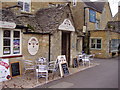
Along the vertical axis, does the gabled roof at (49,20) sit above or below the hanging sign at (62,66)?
above

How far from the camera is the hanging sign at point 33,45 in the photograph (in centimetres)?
902

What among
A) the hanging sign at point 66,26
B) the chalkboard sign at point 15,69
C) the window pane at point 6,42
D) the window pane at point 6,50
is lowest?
the chalkboard sign at point 15,69

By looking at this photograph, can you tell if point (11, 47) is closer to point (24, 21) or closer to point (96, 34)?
point (24, 21)

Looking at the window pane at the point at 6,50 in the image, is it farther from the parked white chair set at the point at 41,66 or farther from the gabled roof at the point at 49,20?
the gabled roof at the point at 49,20

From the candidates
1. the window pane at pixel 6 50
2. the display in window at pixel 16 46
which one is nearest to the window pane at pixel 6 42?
the window pane at pixel 6 50

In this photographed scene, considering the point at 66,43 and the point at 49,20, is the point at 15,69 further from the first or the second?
the point at 66,43

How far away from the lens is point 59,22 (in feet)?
32.0

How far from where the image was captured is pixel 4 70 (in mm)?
7160

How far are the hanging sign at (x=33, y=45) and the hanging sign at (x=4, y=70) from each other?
1892 mm

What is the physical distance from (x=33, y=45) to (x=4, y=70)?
2.63 metres

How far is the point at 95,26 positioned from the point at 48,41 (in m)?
14.7

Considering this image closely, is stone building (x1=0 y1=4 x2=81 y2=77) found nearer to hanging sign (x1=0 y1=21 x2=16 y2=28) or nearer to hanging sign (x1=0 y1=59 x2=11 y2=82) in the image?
hanging sign (x1=0 y1=21 x2=16 y2=28)

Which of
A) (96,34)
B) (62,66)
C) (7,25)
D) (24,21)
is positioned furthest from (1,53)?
(96,34)

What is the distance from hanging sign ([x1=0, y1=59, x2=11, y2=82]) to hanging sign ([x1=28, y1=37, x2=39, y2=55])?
189cm
